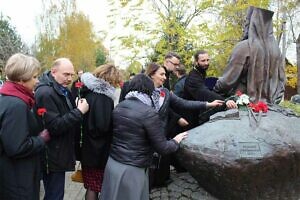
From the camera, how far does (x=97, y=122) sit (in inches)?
161

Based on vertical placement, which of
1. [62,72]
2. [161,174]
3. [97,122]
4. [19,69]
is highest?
[19,69]

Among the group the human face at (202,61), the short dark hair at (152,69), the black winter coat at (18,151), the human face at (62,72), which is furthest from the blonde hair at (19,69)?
the human face at (202,61)

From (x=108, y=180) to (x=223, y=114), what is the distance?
1.35 meters

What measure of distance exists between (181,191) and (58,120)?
1.88 metres

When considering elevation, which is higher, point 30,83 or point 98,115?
point 30,83

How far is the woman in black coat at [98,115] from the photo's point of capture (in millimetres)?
4121

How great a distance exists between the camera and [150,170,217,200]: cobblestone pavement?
187 inches

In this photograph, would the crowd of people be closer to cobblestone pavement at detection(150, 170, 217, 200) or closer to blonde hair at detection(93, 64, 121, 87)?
blonde hair at detection(93, 64, 121, 87)

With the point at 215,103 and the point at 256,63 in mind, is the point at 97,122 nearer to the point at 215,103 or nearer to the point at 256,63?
the point at 215,103

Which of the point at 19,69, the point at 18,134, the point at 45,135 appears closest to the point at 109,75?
the point at 45,135

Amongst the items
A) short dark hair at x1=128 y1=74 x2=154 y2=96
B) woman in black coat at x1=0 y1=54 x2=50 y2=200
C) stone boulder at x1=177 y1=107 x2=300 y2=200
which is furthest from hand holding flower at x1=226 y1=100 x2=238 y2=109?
woman in black coat at x1=0 y1=54 x2=50 y2=200

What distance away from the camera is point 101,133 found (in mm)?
4164

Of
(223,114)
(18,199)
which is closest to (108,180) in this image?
(18,199)

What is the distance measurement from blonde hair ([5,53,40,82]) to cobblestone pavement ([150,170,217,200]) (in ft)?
7.60
